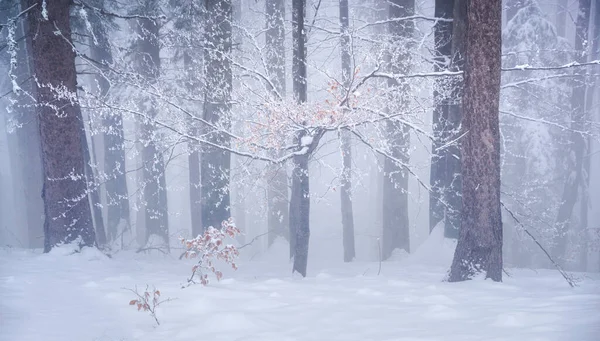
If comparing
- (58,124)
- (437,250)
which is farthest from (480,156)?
(58,124)

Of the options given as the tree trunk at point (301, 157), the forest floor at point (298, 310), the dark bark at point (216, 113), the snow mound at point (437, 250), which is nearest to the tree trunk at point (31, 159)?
the dark bark at point (216, 113)

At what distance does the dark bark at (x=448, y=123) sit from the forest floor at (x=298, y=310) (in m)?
2.30

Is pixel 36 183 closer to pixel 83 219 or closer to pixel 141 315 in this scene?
pixel 83 219

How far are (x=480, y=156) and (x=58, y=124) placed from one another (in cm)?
749

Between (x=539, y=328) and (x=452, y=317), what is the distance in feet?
2.63

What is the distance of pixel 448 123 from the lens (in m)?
7.69

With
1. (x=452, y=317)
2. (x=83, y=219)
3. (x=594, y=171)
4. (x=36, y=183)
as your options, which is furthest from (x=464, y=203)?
(x=594, y=171)

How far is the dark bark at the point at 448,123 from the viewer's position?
23.9 feet

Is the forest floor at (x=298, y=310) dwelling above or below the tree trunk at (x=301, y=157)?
below

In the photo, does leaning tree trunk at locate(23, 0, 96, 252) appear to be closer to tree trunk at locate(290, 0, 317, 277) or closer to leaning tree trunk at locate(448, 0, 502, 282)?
tree trunk at locate(290, 0, 317, 277)

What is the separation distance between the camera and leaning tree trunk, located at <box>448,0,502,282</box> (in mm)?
5500

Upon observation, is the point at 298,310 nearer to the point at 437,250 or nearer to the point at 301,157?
the point at 301,157

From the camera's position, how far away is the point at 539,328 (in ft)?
11.3

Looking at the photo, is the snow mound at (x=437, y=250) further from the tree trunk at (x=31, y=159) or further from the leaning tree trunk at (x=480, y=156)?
the tree trunk at (x=31, y=159)
